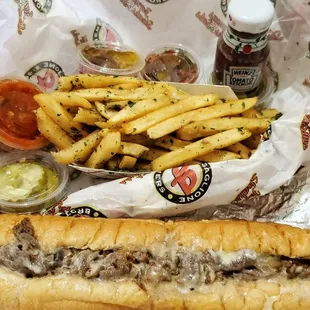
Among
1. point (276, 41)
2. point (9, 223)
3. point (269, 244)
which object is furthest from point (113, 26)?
point (269, 244)

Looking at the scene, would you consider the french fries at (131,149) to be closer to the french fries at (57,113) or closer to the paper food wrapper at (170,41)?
the paper food wrapper at (170,41)

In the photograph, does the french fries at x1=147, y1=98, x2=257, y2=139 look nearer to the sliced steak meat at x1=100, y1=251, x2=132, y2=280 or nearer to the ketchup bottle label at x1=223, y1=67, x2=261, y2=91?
the ketchup bottle label at x1=223, y1=67, x2=261, y2=91

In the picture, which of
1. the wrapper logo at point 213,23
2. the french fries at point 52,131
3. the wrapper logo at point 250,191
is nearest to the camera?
the wrapper logo at point 250,191

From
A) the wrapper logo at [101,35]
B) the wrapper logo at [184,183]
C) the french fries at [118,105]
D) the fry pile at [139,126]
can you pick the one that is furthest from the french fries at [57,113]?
Answer: the wrapper logo at [101,35]

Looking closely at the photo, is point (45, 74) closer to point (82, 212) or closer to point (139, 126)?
point (139, 126)

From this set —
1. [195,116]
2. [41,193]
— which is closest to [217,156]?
[195,116]

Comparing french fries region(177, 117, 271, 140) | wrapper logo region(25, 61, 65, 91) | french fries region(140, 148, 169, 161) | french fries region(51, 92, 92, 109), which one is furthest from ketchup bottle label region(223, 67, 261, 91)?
wrapper logo region(25, 61, 65, 91)
